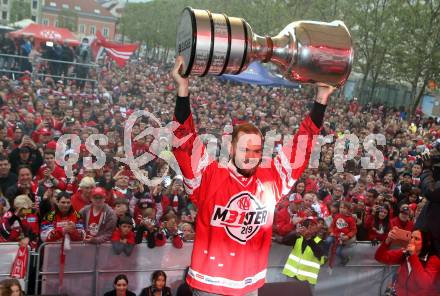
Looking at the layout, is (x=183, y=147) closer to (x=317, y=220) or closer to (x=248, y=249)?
(x=248, y=249)

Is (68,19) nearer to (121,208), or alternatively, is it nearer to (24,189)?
(24,189)

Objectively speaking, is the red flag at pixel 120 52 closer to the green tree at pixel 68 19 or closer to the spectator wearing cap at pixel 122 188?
the spectator wearing cap at pixel 122 188

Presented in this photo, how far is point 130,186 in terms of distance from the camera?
782cm

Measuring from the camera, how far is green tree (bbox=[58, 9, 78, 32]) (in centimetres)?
6031

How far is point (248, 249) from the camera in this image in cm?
262

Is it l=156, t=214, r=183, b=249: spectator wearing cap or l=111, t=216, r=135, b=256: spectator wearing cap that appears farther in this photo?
l=156, t=214, r=183, b=249: spectator wearing cap

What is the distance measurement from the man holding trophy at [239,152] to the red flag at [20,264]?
327 cm

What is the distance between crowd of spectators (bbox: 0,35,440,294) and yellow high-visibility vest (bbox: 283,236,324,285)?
0.24 meters

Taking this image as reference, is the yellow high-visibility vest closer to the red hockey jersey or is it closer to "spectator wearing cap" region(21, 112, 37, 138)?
the red hockey jersey

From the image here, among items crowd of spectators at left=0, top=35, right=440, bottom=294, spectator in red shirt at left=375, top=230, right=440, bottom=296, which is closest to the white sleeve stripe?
crowd of spectators at left=0, top=35, right=440, bottom=294

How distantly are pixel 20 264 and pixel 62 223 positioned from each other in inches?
24.3

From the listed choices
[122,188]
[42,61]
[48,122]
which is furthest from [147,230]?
[42,61]

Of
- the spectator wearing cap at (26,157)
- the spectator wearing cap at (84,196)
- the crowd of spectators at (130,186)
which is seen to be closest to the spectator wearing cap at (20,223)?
the crowd of spectators at (130,186)

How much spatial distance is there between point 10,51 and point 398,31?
56.2 feet
